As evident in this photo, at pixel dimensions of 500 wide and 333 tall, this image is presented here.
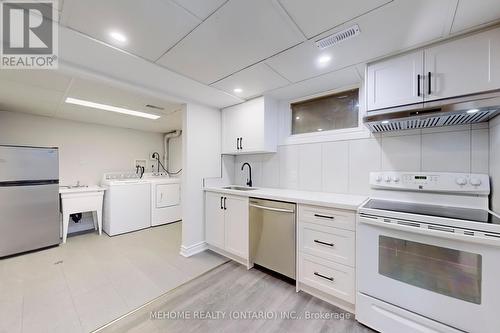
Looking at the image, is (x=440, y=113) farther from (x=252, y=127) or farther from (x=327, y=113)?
(x=252, y=127)

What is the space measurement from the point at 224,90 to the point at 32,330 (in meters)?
2.73

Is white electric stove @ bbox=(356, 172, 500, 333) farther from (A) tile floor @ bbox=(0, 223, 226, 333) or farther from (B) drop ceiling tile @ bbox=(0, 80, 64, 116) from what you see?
(B) drop ceiling tile @ bbox=(0, 80, 64, 116)

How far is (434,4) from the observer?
1.11 m

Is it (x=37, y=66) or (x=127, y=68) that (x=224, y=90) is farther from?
(x=37, y=66)

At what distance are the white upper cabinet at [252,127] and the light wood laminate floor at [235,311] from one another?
5.51 feet

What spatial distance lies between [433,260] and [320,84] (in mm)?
1883

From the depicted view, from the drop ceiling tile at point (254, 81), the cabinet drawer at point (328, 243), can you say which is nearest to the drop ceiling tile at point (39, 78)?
the drop ceiling tile at point (254, 81)

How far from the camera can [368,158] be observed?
207 cm

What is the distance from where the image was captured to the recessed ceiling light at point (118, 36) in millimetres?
1379

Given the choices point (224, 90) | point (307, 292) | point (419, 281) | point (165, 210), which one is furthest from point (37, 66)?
point (419, 281)

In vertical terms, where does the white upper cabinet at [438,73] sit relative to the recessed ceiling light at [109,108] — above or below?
below

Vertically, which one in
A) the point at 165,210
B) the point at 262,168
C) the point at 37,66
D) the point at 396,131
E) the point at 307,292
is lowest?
the point at 307,292

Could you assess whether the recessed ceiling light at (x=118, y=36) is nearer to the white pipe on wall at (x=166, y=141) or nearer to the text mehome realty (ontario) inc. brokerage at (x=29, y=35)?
the text mehome realty (ontario) inc. brokerage at (x=29, y=35)

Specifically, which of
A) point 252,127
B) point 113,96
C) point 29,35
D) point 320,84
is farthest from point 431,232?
point 113,96
